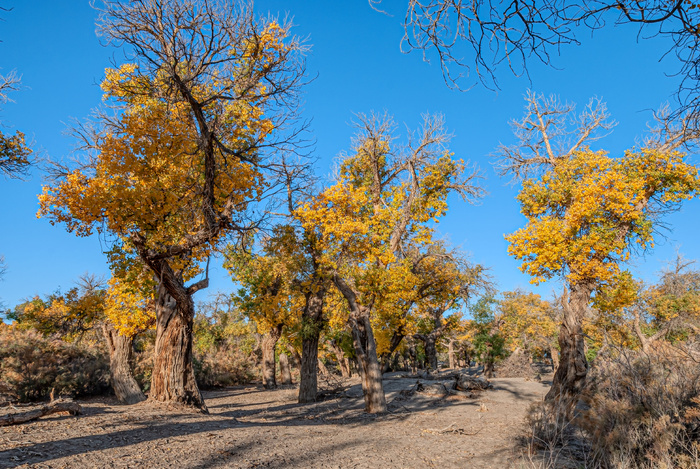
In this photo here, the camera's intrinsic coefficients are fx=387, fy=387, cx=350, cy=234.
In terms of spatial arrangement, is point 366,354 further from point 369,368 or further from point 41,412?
point 41,412

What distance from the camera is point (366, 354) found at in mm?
10391

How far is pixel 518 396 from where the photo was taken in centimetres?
1395

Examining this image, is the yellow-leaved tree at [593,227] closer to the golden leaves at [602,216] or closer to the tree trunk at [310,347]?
the golden leaves at [602,216]

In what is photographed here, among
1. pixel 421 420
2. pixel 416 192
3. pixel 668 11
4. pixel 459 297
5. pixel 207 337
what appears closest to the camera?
pixel 668 11

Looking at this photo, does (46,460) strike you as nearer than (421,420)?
Yes

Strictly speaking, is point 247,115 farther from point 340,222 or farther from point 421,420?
point 421,420

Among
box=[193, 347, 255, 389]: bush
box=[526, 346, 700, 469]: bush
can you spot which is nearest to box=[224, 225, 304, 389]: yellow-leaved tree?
box=[526, 346, 700, 469]: bush

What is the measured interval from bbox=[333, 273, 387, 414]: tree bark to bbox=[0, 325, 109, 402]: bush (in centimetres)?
1057

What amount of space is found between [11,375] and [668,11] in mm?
18321

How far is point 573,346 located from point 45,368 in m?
17.3

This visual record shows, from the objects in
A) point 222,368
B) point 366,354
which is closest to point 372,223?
point 366,354

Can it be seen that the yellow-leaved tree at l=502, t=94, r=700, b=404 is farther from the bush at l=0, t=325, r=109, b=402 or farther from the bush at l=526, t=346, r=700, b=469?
the bush at l=0, t=325, r=109, b=402

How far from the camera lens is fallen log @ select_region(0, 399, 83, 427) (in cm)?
530

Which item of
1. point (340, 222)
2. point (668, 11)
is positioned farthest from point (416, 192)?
point (668, 11)
